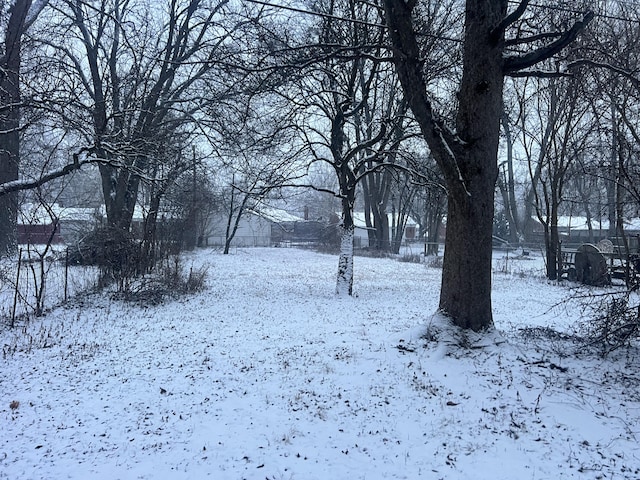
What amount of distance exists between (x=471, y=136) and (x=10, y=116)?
27.0ft

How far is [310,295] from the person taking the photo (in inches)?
467

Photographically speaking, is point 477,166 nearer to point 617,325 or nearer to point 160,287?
point 617,325

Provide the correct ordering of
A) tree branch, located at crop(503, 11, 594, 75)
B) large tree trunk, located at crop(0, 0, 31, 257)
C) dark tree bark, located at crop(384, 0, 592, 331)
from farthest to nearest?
A: large tree trunk, located at crop(0, 0, 31, 257) → dark tree bark, located at crop(384, 0, 592, 331) → tree branch, located at crop(503, 11, 594, 75)

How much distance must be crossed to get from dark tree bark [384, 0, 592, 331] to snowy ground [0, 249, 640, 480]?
2.34 feet

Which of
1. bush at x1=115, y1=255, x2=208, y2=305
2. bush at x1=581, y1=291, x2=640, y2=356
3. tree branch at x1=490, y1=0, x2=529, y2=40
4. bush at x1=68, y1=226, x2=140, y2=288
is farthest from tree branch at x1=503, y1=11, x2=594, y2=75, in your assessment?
bush at x1=68, y1=226, x2=140, y2=288

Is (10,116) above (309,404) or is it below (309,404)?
above

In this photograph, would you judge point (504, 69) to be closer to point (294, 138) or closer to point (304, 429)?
point (304, 429)

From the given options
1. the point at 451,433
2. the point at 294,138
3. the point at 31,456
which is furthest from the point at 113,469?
the point at 294,138

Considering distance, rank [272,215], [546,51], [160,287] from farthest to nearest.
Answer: [272,215]
[160,287]
[546,51]

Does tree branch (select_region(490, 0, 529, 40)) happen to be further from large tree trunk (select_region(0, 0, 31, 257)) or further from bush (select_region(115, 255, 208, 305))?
bush (select_region(115, 255, 208, 305))

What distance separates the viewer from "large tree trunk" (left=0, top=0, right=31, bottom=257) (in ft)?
22.5

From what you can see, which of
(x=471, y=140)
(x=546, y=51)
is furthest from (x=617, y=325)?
(x=546, y=51)

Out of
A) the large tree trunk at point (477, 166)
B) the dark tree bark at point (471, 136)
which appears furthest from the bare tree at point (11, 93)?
the large tree trunk at point (477, 166)

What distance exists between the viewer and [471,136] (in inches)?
241
